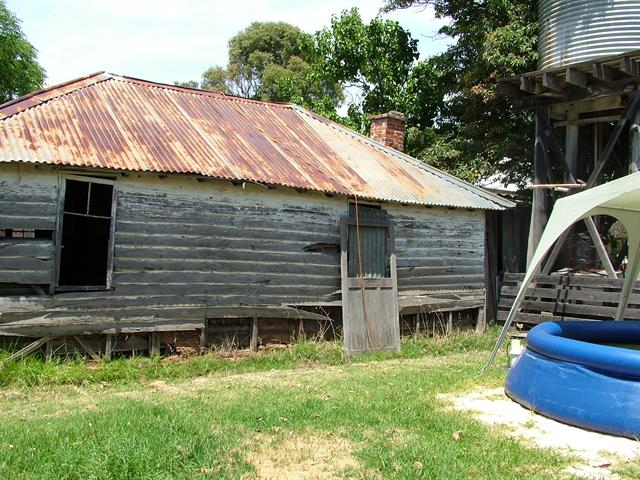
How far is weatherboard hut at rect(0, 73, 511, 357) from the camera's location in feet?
29.9

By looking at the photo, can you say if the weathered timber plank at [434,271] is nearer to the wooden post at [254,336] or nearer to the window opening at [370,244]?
the window opening at [370,244]

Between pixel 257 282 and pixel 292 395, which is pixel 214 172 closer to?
pixel 257 282

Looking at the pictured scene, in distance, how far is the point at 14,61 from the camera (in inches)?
1068

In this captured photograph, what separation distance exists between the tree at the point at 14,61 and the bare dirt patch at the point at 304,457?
2603 centimetres

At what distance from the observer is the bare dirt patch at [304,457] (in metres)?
4.75

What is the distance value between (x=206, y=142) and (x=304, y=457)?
7.48 meters

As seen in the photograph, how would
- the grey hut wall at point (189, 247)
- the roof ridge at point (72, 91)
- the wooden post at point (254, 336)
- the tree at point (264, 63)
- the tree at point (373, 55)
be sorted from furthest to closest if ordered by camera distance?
the tree at point (264, 63) < the tree at point (373, 55) < the wooden post at point (254, 336) < the roof ridge at point (72, 91) < the grey hut wall at point (189, 247)

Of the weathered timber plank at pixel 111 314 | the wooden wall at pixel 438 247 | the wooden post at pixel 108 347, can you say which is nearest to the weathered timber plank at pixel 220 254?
the weathered timber plank at pixel 111 314

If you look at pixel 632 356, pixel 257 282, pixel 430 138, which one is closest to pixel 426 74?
pixel 430 138

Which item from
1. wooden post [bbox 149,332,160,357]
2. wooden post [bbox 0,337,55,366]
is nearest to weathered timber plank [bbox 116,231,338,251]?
wooden post [bbox 149,332,160,357]

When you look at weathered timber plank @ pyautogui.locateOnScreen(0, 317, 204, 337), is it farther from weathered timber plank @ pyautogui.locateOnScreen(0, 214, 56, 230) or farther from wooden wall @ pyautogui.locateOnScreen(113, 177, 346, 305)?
weathered timber plank @ pyautogui.locateOnScreen(0, 214, 56, 230)

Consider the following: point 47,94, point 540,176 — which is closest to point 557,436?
point 540,176

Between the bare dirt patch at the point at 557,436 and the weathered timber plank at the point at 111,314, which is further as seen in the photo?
the weathered timber plank at the point at 111,314

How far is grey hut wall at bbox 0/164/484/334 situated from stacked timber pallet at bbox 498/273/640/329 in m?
2.98
